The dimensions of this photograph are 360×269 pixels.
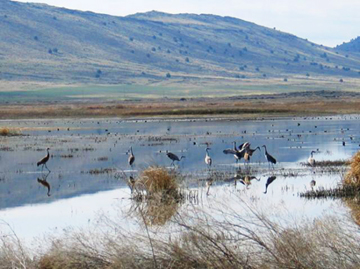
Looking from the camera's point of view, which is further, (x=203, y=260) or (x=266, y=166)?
(x=266, y=166)

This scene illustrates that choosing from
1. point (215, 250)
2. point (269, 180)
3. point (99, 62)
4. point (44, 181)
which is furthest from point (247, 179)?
point (99, 62)

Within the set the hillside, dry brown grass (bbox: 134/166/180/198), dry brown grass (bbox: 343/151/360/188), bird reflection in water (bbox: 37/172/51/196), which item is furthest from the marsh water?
the hillside

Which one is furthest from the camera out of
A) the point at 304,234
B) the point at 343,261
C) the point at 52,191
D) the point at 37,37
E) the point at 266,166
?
the point at 37,37

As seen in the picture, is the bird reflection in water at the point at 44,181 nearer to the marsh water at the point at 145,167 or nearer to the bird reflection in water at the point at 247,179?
the marsh water at the point at 145,167

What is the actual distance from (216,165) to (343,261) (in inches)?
762

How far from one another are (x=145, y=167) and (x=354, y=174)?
5539 mm

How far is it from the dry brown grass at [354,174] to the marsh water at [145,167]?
3.34 ft

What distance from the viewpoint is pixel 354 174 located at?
19641mm

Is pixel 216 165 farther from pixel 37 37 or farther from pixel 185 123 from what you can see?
pixel 37 37

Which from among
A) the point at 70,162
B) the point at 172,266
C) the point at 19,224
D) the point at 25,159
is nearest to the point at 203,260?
the point at 172,266

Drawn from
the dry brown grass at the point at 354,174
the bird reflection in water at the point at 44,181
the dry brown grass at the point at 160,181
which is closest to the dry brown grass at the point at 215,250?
the dry brown grass at the point at 160,181

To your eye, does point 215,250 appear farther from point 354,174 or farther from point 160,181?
point 354,174

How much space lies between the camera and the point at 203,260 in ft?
32.8

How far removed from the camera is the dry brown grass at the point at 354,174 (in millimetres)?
19344
